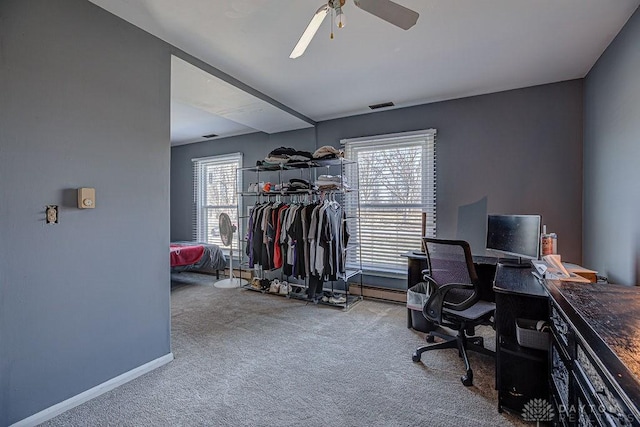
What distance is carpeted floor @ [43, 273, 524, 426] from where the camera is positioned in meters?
1.80

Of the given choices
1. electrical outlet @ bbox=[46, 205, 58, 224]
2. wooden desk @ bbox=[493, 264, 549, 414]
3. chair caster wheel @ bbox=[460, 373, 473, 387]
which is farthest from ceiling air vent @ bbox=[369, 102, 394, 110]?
electrical outlet @ bbox=[46, 205, 58, 224]

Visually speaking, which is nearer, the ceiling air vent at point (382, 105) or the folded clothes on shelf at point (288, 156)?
the ceiling air vent at point (382, 105)

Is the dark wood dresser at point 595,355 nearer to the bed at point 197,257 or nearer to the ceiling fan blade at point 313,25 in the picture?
the ceiling fan blade at point 313,25

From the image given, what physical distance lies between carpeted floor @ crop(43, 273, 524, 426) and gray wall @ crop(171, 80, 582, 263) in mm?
1333

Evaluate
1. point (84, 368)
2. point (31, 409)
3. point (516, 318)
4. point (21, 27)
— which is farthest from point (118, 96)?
point (516, 318)

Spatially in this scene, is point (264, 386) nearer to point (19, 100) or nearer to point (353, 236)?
point (19, 100)

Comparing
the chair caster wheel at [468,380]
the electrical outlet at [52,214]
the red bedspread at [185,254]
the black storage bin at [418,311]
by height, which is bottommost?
the chair caster wheel at [468,380]

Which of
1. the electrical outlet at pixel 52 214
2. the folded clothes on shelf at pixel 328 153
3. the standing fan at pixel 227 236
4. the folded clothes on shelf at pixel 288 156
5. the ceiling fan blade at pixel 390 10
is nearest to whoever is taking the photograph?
the ceiling fan blade at pixel 390 10

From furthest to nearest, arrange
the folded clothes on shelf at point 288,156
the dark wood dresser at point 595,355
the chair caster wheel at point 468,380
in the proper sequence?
the folded clothes on shelf at point 288,156 < the chair caster wheel at point 468,380 < the dark wood dresser at point 595,355

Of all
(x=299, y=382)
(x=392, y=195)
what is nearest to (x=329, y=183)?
(x=392, y=195)

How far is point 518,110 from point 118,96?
3726mm

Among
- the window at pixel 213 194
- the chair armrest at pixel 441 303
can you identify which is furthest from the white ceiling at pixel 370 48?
the chair armrest at pixel 441 303

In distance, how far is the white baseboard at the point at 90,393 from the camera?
170cm

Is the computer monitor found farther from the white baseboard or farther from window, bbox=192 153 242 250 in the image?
window, bbox=192 153 242 250
